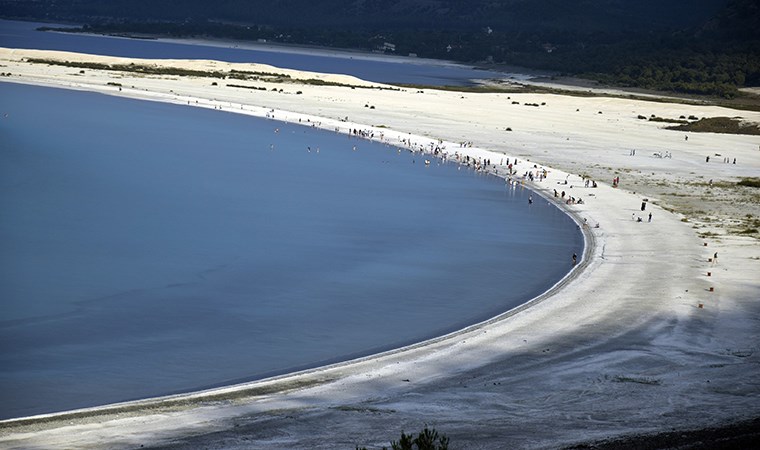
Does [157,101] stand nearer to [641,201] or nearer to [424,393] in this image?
[641,201]

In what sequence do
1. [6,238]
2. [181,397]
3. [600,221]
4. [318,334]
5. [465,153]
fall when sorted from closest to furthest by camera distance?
[181,397]
[318,334]
[6,238]
[600,221]
[465,153]

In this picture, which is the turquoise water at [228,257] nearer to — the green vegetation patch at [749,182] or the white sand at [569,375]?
the white sand at [569,375]

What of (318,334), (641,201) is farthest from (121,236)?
(641,201)

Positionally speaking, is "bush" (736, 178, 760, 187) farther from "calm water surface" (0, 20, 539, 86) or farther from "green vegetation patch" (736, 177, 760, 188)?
"calm water surface" (0, 20, 539, 86)

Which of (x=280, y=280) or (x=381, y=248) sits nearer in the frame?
(x=280, y=280)

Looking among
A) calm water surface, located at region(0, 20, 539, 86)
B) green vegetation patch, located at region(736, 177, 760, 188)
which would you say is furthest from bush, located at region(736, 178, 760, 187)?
calm water surface, located at region(0, 20, 539, 86)

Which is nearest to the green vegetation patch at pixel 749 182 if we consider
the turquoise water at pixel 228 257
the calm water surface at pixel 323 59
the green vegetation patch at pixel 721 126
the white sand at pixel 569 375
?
the white sand at pixel 569 375
